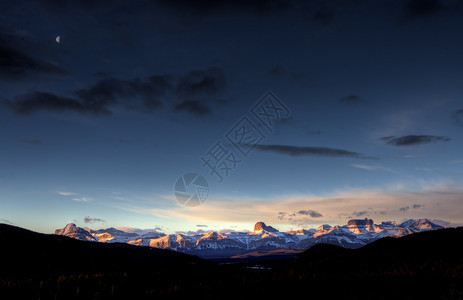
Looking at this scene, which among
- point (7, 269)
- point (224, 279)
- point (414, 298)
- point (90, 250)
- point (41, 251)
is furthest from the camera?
point (90, 250)

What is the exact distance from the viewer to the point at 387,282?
1688 centimetres

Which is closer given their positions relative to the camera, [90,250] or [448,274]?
[448,274]

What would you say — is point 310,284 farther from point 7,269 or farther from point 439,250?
point 7,269

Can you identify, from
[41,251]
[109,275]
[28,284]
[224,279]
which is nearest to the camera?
[224,279]

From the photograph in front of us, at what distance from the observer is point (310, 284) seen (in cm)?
1534

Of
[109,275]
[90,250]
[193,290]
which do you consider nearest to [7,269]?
[90,250]

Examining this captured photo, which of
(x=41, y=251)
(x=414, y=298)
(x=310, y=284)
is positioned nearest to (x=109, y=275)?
(x=310, y=284)

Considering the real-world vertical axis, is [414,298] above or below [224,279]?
below

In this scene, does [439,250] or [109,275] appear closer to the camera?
[109,275]

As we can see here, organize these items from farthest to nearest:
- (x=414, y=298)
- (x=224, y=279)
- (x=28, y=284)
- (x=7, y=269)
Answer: (x=7, y=269)
(x=414, y=298)
(x=28, y=284)
(x=224, y=279)

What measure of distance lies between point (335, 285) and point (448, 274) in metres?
7.93

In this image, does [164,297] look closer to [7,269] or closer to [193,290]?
[193,290]

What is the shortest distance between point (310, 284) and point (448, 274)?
30.7 ft

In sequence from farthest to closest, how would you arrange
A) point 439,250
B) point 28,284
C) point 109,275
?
point 439,250
point 109,275
point 28,284
